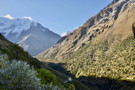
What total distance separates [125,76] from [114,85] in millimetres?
20564

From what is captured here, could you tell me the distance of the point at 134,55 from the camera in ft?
→ 643

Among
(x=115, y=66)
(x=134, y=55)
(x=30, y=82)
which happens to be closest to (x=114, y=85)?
(x=115, y=66)

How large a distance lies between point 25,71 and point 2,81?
2545 millimetres

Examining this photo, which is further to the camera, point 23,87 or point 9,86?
point 23,87

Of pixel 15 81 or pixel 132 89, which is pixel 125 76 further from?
pixel 15 81

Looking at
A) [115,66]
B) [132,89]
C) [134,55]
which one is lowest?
[132,89]

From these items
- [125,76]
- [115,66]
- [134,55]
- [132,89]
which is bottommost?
[132,89]

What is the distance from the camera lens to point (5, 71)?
11648 millimetres

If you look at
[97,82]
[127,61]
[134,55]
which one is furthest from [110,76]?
[134,55]

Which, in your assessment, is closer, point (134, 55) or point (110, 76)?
point (110, 76)

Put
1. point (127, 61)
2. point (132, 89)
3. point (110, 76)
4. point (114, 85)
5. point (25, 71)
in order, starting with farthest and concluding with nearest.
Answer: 1. point (127, 61)
2. point (110, 76)
3. point (114, 85)
4. point (132, 89)
5. point (25, 71)

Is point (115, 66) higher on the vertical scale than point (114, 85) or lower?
higher

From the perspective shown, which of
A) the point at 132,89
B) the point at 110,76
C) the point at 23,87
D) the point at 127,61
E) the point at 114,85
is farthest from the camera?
the point at 127,61

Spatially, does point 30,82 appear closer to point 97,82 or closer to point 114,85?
point 114,85
